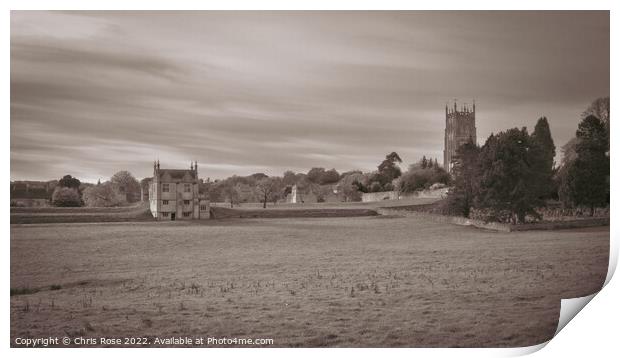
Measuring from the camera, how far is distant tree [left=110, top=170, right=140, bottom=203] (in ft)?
26.5

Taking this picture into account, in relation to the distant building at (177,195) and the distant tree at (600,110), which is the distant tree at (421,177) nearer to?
the distant tree at (600,110)

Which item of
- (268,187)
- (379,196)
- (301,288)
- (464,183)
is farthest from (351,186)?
(301,288)

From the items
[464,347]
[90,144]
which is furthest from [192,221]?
[464,347]

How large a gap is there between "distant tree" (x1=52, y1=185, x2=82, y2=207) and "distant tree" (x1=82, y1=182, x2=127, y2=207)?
11 cm

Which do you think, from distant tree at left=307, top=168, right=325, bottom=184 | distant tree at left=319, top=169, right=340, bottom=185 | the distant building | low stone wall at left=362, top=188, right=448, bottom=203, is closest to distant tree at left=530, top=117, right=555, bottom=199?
low stone wall at left=362, top=188, right=448, bottom=203

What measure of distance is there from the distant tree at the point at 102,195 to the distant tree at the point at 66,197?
11 centimetres

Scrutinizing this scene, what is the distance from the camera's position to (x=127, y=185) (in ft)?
27.5

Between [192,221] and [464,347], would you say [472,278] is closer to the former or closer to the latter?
[464,347]

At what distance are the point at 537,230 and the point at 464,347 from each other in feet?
11.7

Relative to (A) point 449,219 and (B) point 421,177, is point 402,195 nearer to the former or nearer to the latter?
(A) point 449,219

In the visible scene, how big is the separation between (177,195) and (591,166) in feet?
20.9

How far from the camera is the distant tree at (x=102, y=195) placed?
8.08 metres

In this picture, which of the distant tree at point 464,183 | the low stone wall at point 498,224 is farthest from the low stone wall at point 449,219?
the distant tree at point 464,183

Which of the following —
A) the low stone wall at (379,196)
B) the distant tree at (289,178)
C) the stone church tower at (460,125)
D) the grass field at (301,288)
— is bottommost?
the grass field at (301,288)
